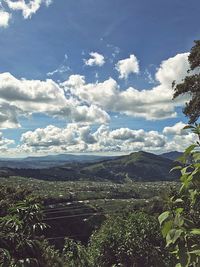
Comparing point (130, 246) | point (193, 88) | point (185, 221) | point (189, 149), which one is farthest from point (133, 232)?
point (185, 221)

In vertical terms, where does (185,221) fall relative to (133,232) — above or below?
above

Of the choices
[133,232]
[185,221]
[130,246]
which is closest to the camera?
[185,221]

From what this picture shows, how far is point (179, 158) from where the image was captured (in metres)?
3.29

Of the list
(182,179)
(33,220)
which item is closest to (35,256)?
(33,220)

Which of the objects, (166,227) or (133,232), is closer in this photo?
(166,227)

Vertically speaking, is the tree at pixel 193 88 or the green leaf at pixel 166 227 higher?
the tree at pixel 193 88

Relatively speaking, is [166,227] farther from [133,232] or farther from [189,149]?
[133,232]

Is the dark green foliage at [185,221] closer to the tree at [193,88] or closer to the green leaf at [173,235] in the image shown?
the green leaf at [173,235]

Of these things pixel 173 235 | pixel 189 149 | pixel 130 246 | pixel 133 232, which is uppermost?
pixel 189 149

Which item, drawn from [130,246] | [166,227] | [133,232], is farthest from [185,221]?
[133,232]

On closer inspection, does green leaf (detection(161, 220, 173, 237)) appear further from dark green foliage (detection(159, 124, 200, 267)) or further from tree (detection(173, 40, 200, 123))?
tree (detection(173, 40, 200, 123))

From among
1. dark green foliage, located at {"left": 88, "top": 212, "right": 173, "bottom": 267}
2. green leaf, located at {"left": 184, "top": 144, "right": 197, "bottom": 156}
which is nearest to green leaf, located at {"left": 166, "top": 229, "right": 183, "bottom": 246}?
green leaf, located at {"left": 184, "top": 144, "right": 197, "bottom": 156}

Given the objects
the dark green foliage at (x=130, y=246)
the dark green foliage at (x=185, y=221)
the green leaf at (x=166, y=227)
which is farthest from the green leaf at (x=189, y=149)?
the dark green foliage at (x=130, y=246)

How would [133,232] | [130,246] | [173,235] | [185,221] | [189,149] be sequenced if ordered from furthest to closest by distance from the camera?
1. [133,232]
2. [130,246]
3. [189,149]
4. [185,221]
5. [173,235]
